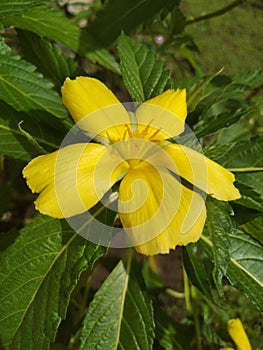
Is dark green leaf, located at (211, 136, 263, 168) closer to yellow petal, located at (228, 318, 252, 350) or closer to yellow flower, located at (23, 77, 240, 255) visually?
yellow flower, located at (23, 77, 240, 255)

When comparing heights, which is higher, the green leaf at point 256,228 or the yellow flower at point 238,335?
the green leaf at point 256,228

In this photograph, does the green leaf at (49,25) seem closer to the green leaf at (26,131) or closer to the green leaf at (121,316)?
the green leaf at (26,131)

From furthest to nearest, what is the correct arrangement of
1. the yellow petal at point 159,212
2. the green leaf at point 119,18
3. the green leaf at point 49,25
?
the green leaf at point 119,18, the green leaf at point 49,25, the yellow petal at point 159,212

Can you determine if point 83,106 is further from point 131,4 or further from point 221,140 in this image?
point 221,140

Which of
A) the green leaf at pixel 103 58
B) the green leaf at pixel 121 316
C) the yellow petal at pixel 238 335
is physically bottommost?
the yellow petal at pixel 238 335

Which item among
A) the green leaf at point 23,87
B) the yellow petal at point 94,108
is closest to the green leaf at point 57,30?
the green leaf at point 23,87

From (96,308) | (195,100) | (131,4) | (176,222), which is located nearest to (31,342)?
(96,308)

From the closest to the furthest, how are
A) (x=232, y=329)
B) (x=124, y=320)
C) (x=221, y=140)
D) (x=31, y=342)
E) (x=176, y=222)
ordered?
(x=176, y=222)
(x=31, y=342)
(x=124, y=320)
(x=232, y=329)
(x=221, y=140)
